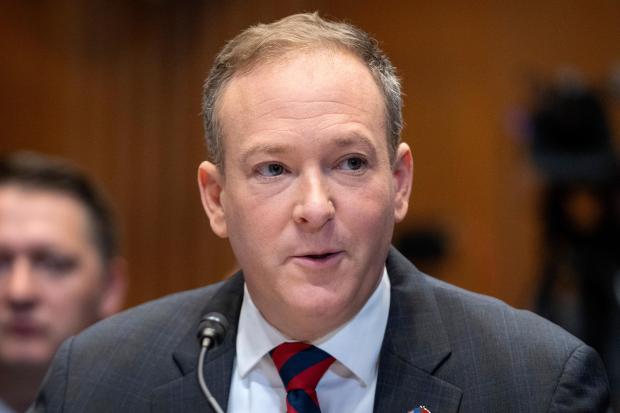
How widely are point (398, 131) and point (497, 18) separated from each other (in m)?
5.68

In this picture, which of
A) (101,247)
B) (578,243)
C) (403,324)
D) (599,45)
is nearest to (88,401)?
(403,324)

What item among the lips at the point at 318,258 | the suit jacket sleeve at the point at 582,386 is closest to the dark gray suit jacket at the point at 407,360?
the suit jacket sleeve at the point at 582,386

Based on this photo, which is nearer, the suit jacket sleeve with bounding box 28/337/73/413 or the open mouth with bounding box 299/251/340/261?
the open mouth with bounding box 299/251/340/261

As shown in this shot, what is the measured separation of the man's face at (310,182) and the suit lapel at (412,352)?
0.51 feet

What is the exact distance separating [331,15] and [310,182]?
544 centimetres

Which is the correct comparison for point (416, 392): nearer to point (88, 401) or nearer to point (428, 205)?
point (88, 401)

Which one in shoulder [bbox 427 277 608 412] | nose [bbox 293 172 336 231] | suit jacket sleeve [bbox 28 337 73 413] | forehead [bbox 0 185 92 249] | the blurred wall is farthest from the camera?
the blurred wall

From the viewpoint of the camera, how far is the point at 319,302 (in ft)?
6.84

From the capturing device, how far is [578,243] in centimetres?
515

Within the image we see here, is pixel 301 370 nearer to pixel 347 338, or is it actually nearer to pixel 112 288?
pixel 347 338

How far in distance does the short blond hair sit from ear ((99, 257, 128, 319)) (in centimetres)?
142

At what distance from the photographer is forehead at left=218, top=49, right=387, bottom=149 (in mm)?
2094

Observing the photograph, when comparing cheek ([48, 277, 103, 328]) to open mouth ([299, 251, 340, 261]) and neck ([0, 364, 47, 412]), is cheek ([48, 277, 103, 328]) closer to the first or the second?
neck ([0, 364, 47, 412])

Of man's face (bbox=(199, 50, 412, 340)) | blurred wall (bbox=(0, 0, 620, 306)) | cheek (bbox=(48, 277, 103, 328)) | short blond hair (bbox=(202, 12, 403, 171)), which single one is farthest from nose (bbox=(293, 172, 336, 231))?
blurred wall (bbox=(0, 0, 620, 306))
